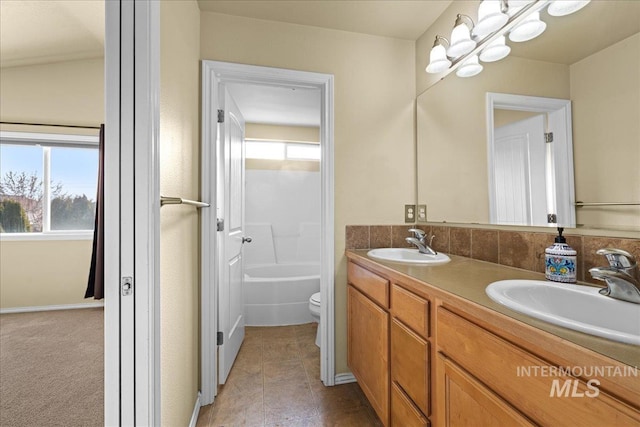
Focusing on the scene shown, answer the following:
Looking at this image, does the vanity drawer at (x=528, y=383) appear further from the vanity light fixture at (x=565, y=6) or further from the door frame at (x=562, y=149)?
the vanity light fixture at (x=565, y=6)

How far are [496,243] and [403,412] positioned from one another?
903 millimetres

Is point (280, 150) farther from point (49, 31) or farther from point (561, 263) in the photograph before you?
point (561, 263)

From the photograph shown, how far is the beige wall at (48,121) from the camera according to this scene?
9.84 ft

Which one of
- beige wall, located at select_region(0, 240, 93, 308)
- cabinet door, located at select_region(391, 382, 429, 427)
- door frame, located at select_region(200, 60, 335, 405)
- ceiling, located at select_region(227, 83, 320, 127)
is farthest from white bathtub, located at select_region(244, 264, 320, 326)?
beige wall, located at select_region(0, 240, 93, 308)

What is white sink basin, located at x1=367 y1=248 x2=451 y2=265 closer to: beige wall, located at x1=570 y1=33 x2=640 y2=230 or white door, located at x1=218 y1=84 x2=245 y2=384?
beige wall, located at x1=570 y1=33 x2=640 y2=230

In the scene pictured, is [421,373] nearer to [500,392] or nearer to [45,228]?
[500,392]

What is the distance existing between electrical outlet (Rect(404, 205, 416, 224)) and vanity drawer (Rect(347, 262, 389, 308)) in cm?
55

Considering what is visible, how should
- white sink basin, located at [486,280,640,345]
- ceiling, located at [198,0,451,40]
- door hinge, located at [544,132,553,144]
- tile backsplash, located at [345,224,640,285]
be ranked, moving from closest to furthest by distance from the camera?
white sink basin, located at [486,280,640,345] → tile backsplash, located at [345,224,640,285] → door hinge, located at [544,132,553,144] → ceiling, located at [198,0,451,40]

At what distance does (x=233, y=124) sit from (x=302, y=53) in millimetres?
730

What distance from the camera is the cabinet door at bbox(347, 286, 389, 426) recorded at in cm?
136

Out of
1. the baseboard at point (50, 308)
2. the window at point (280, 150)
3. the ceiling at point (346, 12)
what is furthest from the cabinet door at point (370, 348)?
the baseboard at point (50, 308)

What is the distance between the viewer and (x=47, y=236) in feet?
10.2

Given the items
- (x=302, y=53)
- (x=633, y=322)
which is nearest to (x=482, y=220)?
(x=633, y=322)

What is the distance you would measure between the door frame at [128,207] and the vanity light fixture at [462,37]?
149 cm
